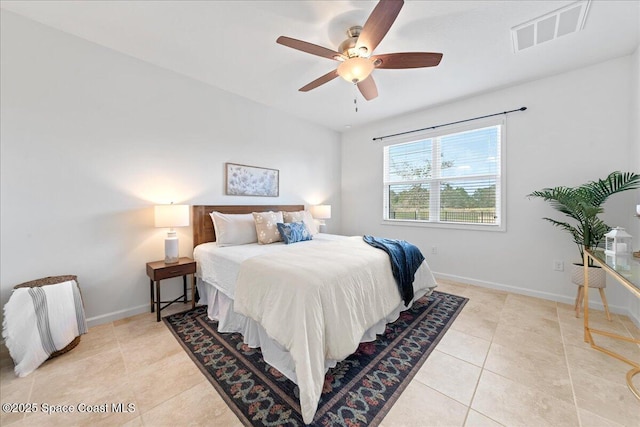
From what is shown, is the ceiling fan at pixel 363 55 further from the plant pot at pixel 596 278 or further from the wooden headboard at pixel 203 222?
the plant pot at pixel 596 278

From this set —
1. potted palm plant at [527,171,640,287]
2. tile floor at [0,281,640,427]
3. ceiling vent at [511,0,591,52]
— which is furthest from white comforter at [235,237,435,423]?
ceiling vent at [511,0,591,52]

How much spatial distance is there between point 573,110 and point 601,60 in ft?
1.64

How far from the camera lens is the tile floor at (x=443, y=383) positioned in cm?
133

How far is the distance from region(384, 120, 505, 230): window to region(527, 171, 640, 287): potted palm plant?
28.6 inches

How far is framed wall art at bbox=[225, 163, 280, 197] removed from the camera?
333cm

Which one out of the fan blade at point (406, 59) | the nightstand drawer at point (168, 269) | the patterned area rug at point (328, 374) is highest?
the fan blade at point (406, 59)

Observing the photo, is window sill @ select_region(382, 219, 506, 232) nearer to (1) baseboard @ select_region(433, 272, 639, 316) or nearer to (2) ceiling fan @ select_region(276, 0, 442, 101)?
(1) baseboard @ select_region(433, 272, 639, 316)

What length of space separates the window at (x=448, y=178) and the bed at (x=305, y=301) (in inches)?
60.7

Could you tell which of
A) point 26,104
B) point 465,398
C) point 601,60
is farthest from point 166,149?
point 601,60

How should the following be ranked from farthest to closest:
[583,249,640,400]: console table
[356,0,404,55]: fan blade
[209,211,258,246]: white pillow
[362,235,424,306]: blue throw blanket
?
[209,211,258,246]: white pillow, [362,235,424,306]: blue throw blanket, [356,0,404,55]: fan blade, [583,249,640,400]: console table

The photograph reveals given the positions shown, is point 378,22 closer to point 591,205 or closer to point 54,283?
point 591,205

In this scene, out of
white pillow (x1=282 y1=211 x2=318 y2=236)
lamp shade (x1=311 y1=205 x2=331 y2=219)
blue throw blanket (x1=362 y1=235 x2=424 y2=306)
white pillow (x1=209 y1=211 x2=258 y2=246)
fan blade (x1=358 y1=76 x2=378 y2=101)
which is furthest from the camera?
lamp shade (x1=311 y1=205 x2=331 y2=219)

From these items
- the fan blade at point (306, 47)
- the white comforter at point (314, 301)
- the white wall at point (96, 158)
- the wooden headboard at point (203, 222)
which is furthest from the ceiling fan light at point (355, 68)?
the wooden headboard at point (203, 222)

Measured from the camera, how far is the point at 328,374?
5.44 feet
